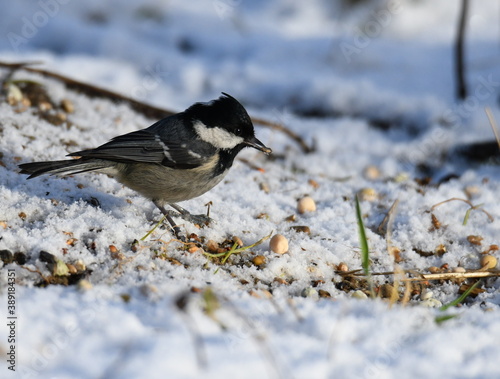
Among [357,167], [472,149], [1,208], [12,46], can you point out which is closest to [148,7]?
[12,46]

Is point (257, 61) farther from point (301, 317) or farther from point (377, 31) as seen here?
point (301, 317)

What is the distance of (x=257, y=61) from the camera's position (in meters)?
5.29

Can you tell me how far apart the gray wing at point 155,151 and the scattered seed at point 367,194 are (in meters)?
1.05

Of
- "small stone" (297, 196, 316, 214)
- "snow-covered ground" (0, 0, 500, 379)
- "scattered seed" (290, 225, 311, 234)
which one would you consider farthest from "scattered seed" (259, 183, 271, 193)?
"scattered seed" (290, 225, 311, 234)

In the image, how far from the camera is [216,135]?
2.86 metres

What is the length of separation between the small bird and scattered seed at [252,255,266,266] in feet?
1.25

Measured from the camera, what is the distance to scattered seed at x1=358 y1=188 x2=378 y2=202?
3340mm

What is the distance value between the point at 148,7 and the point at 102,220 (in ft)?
15.3

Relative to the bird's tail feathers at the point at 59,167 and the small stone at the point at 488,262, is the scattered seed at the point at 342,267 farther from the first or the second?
the bird's tail feathers at the point at 59,167

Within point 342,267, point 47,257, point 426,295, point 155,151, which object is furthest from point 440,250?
point 47,257

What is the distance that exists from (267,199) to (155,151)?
72 cm

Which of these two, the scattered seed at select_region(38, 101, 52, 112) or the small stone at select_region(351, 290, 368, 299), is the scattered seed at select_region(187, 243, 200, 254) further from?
the scattered seed at select_region(38, 101, 52, 112)

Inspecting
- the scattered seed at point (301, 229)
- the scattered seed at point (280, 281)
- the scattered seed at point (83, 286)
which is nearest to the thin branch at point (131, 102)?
the scattered seed at point (301, 229)

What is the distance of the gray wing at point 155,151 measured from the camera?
276cm
